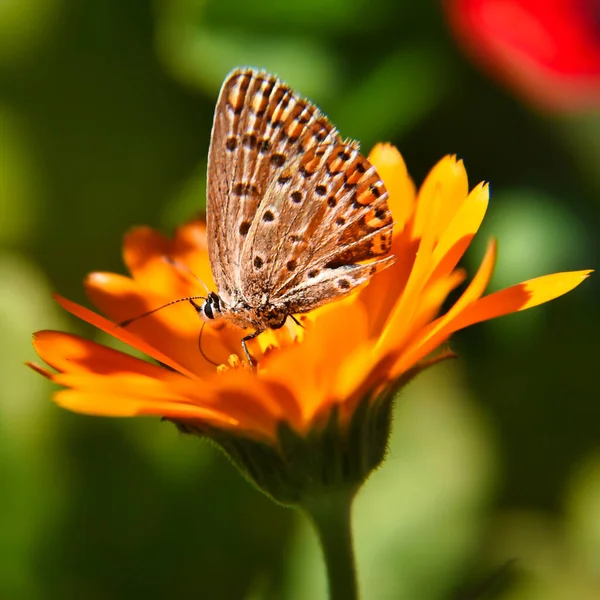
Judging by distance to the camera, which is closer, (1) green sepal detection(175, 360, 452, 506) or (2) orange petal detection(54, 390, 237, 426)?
(2) orange petal detection(54, 390, 237, 426)

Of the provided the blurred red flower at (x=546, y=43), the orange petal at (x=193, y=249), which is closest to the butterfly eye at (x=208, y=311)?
the orange petal at (x=193, y=249)

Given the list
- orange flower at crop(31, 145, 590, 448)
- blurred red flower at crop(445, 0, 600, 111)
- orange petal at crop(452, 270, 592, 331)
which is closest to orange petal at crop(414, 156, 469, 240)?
orange flower at crop(31, 145, 590, 448)

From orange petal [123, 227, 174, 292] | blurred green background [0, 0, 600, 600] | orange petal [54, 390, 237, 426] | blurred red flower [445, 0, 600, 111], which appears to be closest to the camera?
orange petal [54, 390, 237, 426]

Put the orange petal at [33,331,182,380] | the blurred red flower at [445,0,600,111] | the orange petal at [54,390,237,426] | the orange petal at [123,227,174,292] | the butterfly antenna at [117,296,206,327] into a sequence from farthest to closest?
the blurred red flower at [445,0,600,111] → the orange petal at [123,227,174,292] → the butterfly antenna at [117,296,206,327] → the orange petal at [33,331,182,380] → the orange petal at [54,390,237,426]

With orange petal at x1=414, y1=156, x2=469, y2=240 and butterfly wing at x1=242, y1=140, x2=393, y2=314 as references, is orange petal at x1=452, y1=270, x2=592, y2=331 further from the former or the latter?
butterfly wing at x1=242, y1=140, x2=393, y2=314

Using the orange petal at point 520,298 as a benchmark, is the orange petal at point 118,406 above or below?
below

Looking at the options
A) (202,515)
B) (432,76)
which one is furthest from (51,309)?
(432,76)

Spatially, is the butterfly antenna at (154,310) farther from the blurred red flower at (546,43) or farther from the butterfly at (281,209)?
the blurred red flower at (546,43)

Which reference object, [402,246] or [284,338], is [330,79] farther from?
[402,246]
